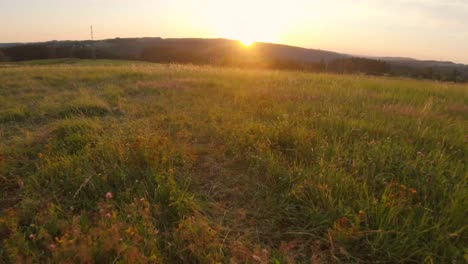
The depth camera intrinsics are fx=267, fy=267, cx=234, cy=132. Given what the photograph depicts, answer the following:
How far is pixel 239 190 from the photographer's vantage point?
2521mm

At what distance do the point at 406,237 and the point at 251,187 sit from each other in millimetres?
1252

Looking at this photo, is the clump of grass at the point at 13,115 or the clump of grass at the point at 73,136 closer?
the clump of grass at the point at 73,136

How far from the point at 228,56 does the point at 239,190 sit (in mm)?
37768

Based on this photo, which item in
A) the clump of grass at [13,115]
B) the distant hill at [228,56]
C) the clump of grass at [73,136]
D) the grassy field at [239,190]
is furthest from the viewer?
the distant hill at [228,56]

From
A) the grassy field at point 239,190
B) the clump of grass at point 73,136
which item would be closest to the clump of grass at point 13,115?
the grassy field at point 239,190

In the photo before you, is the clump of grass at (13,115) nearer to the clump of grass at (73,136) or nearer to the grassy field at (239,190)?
the grassy field at (239,190)

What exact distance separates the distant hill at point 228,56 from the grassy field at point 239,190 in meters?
11.5

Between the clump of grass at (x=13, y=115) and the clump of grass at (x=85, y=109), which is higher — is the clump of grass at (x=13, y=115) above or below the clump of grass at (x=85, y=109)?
below

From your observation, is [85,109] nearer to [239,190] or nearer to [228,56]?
[239,190]

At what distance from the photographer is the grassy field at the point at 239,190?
5.77ft

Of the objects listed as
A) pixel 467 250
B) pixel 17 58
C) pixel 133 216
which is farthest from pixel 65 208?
pixel 17 58

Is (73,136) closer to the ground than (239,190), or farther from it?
farther from it

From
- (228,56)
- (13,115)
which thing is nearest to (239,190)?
(13,115)

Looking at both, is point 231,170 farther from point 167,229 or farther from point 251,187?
point 167,229
